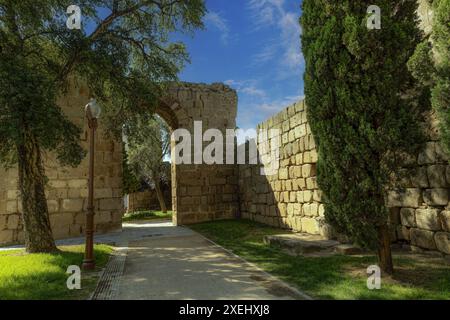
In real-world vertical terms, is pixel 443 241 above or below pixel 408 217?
below

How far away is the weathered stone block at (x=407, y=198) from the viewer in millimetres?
6363

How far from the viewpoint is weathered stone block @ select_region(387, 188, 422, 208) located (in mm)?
6363

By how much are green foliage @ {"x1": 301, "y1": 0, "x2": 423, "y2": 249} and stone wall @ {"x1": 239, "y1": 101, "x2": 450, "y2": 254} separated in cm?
56

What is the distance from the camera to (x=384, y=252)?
521 cm

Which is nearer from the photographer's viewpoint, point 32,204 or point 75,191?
point 32,204

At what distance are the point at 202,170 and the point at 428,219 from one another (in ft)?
37.8

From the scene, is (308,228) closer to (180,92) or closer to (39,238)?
(39,238)

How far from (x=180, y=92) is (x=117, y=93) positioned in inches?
242

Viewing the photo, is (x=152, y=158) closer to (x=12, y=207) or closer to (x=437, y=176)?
(x=12, y=207)

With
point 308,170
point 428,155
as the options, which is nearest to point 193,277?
point 428,155

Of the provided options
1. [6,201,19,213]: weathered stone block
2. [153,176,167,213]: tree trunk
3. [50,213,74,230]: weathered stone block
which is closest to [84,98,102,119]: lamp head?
[50,213,74,230]: weathered stone block

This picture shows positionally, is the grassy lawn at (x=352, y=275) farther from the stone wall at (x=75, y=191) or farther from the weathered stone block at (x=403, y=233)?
the stone wall at (x=75, y=191)

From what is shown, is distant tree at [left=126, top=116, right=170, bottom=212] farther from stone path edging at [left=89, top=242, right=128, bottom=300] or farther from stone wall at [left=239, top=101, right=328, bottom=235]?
stone path edging at [left=89, top=242, right=128, bottom=300]
